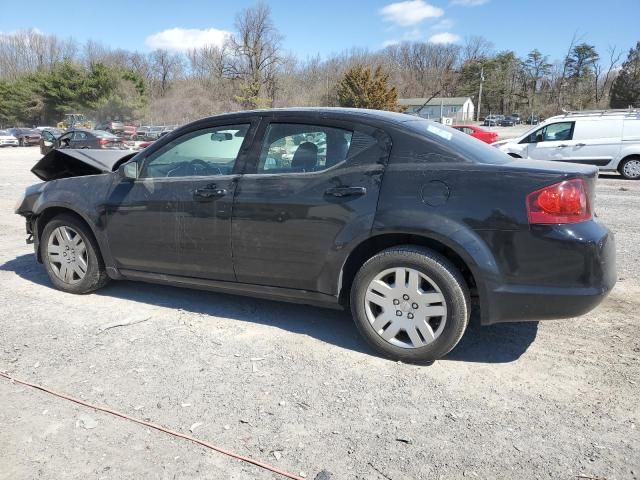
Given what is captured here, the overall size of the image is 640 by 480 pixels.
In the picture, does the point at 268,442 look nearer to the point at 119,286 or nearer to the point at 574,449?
the point at 574,449

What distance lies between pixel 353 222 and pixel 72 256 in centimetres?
283

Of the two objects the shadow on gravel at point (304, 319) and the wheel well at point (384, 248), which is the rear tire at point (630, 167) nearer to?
the shadow on gravel at point (304, 319)

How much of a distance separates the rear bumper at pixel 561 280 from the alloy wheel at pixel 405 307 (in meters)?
0.34

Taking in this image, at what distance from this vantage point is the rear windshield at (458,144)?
322 cm

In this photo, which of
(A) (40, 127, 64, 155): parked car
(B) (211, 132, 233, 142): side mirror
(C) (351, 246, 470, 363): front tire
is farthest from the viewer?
(A) (40, 127, 64, 155): parked car

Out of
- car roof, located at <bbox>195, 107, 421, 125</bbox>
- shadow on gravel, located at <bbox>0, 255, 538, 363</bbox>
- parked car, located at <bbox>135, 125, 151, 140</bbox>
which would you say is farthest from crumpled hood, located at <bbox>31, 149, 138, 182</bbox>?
parked car, located at <bbox>135, 125, 151, 140</bbox>

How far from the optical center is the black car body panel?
2.98 metres

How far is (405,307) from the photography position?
3244 millimetres

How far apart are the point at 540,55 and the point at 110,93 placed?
74.6 meters

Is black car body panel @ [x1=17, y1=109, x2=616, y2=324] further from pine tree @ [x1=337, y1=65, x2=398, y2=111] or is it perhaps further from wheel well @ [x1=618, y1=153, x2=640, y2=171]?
pine tree @ [x1=337, y1=65, x2=398, y2=111]

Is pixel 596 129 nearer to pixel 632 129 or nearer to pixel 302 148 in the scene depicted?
pixel 632 129

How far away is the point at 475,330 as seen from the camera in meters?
3.83

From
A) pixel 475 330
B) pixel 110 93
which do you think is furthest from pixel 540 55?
pixel 475 330

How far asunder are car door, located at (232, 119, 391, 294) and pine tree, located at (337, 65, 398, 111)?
36.3 meters
